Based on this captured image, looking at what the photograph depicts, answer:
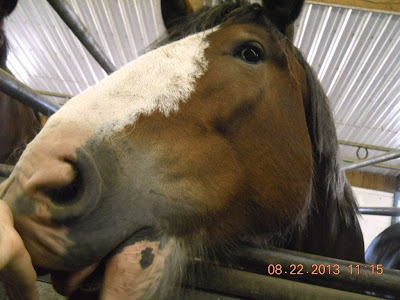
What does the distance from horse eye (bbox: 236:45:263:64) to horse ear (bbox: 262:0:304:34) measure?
0.82 feet

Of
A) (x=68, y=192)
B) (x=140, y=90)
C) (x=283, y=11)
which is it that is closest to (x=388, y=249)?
(x=283, y=11)

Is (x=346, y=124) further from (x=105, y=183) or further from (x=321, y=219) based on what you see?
(x=105, y=183)

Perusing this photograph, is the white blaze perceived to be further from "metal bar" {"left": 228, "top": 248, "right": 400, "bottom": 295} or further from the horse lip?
"metal bar" {"left": 228, "top": 248, "right": 400, "bottom": 295}

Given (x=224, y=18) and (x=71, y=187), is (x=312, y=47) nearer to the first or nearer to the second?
(x=224, y=18)

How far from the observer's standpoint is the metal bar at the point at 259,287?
34.4 inches

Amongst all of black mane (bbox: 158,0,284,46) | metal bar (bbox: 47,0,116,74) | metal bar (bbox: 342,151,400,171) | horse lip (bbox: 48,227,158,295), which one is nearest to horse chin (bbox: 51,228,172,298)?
horse lip (bbox: 48,227,158,295)

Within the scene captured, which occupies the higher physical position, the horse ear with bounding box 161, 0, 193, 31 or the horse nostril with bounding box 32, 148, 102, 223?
the horse ear with bounding box 161, 0, 193, 31

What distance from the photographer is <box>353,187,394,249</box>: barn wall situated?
941 cm

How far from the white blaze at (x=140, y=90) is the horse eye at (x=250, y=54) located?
0.15 meters

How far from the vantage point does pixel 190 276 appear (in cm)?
92

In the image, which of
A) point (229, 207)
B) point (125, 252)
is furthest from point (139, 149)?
point (229, 207)

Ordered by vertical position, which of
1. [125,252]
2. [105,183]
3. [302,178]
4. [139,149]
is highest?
[302,178]

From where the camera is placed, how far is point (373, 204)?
9.56m

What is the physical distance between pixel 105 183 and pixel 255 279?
1.75 feet
